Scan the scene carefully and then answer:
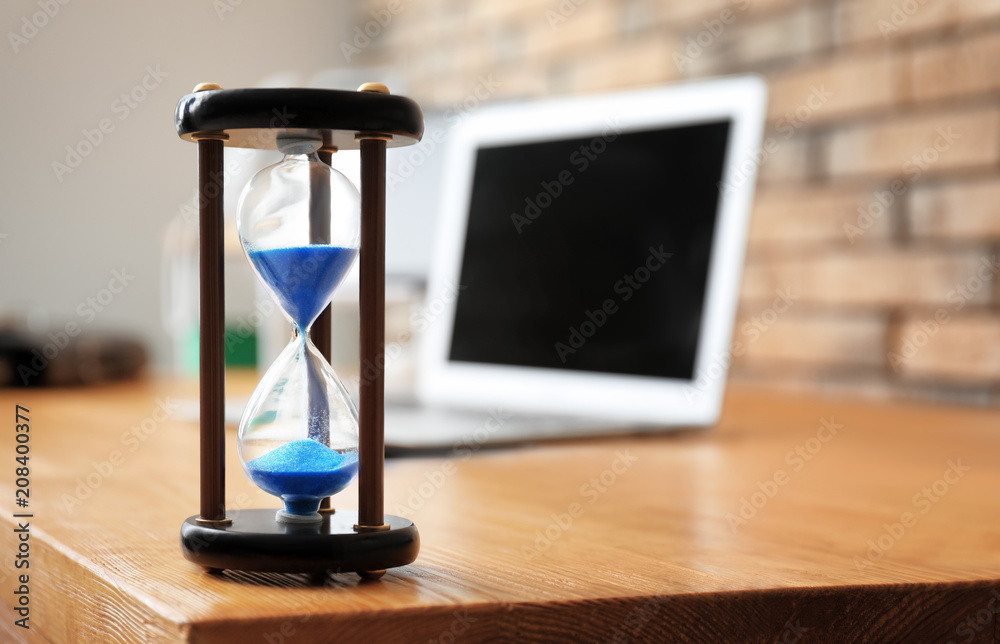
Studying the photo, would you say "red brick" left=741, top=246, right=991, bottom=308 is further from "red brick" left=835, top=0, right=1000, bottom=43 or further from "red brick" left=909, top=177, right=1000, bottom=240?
"red brick" left=835, top=0, right=1000, bottom=43

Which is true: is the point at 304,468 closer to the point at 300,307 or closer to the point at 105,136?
the point at 300,307

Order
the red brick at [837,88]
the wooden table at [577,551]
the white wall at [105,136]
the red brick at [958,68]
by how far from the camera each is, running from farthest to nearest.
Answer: the white wall at [105,136]
the red brick at [837,88]
the red brick at [958,68]
the wooden table at [577,551]

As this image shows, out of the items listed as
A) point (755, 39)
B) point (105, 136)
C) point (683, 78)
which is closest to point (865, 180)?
point (755, 39)

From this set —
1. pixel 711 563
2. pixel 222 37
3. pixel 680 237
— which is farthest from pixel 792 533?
pixel 222 37

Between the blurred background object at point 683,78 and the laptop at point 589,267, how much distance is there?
0.99 feet

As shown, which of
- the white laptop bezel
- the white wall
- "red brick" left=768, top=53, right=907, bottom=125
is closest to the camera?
the white laptop bezel

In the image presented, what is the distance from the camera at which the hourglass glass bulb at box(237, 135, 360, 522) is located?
1.75 ft

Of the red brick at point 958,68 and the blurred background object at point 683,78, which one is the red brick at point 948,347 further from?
the red brick at point 958,68

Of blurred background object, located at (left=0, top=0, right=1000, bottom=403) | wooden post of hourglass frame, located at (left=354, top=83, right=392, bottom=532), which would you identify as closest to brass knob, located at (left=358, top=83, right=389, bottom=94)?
wooden post of hourglass frame, located at (left=354, top=83, right=392, bottom=532)

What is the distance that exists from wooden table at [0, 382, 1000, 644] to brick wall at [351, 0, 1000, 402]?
479 mm

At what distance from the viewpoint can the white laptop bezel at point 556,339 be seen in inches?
46.2

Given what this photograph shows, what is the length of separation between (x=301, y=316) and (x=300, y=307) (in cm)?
1

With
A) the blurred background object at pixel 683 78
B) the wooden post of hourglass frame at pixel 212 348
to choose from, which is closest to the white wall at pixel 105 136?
the blurred background object at pixel 683 78

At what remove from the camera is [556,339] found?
4.25 feet
